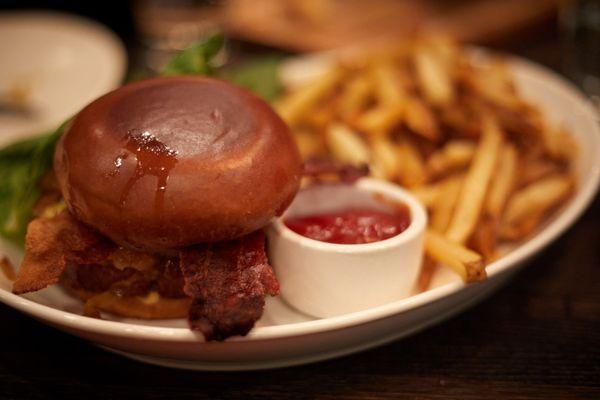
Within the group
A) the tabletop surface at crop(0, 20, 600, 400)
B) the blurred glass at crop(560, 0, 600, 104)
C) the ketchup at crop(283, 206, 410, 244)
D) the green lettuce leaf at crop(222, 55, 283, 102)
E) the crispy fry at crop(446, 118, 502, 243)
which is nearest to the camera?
the tabletop surface at crop(0, 20, 600, 400)

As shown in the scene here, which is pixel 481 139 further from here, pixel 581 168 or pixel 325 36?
pixel 325 36

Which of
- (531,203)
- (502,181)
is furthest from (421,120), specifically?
(531,203)

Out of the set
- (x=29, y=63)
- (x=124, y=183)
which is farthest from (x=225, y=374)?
(x=29, y=63)

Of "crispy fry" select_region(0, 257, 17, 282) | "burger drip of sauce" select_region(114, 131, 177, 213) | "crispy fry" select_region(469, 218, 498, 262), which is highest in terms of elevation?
"burger drip of sauce" select_region(114, 131, 177, 213)

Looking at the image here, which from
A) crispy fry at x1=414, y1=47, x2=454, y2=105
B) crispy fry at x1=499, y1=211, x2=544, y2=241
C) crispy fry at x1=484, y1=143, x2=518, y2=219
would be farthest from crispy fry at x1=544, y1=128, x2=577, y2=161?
crispy fry at x1=414, y1=47, x2=454, y2=105

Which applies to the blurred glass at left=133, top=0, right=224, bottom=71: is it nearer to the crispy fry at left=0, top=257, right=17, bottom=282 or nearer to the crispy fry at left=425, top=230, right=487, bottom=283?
the crispy fry at left=0, top=257, right=17, bottom=282

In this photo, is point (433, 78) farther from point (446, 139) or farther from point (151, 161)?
point (151, 161)
